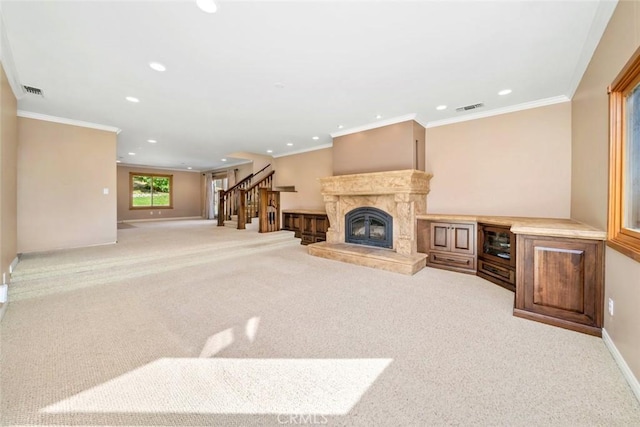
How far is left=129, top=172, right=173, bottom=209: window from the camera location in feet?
34.7

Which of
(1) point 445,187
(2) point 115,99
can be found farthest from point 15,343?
(1) point 445,187

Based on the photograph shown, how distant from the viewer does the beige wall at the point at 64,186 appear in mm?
4301

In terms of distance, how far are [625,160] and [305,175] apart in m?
6.19

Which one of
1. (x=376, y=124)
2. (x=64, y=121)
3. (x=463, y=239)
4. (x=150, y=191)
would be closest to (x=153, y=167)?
(x=150, y=191)

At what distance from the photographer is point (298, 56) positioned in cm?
264

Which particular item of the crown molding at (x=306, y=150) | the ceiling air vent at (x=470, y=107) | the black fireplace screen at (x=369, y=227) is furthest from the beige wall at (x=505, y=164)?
the crown molding at (x=306, y=150)

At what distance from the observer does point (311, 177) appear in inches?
283

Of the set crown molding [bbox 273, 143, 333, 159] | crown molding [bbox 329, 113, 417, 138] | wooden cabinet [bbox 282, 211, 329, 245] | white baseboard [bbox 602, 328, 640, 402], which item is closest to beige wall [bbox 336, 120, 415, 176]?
crown molding [bbox 329, 113, 417, 138]

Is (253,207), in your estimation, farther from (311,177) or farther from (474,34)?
(474,34)

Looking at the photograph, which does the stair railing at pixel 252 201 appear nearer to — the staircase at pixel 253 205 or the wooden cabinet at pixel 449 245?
the staircase at pixel 253 205

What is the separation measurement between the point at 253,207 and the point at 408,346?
6865mm

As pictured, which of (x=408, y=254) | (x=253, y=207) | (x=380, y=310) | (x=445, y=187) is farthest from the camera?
(x=253, y=207)

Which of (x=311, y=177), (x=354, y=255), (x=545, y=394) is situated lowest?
(x=545, y=394)

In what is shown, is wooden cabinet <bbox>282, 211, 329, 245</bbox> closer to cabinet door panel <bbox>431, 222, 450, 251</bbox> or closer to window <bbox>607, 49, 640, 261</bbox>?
cabinet door panel <bbox>431, 222, 450, 251</bbox>
